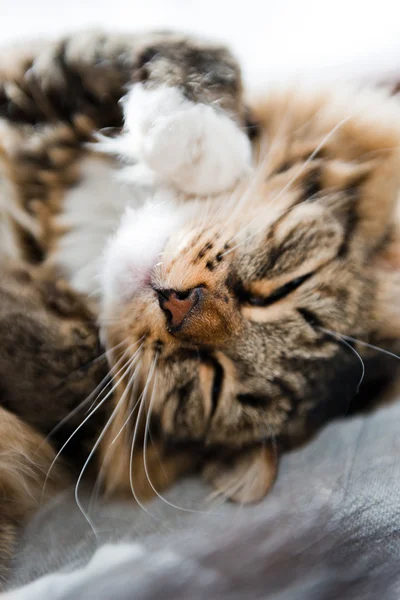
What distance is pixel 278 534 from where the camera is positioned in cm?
62

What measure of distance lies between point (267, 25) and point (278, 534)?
659mm

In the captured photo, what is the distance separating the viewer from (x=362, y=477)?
0.64 meters

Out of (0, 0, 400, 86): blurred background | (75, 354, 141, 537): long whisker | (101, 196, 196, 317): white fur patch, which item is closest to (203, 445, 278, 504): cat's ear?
(75, 354, 141, 537): long whisker

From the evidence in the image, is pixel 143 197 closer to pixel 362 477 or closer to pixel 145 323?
pixel 145 323

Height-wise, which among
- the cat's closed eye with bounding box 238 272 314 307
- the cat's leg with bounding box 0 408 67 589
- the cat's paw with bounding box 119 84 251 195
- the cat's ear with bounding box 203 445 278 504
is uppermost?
the cat's paw with bounding box 119 84 251 195

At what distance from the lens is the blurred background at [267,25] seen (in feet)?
2.55

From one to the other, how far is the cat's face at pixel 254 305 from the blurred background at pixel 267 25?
0.19 metres

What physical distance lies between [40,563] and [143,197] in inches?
17.4

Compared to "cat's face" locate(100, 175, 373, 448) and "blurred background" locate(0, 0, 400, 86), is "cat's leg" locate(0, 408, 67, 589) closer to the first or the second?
"cat's face" locate(100, 175, 373, 448)

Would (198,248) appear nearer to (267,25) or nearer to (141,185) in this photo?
(141,185)

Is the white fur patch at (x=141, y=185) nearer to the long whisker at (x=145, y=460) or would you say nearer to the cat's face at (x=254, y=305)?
the cat's face at (x=254, y=305)

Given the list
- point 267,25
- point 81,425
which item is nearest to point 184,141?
point 267,25

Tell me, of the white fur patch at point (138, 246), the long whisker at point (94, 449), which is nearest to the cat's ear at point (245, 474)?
the long whisker at point (94, 449)

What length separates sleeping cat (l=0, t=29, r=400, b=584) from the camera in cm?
70
